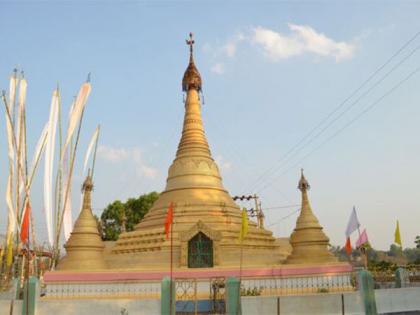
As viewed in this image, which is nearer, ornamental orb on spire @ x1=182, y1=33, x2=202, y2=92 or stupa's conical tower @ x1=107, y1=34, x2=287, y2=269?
stupa's conical tower @ x1=107, y1=34, x2=287, y2=269

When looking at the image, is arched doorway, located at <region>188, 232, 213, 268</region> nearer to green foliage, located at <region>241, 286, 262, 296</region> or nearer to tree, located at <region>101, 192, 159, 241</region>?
green foliage, located at <region>241, 286, 262, 296</region>

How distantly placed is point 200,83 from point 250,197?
18.3 meters

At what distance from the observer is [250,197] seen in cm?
5116

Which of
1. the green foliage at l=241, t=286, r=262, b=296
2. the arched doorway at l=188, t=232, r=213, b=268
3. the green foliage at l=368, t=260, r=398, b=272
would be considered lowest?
the green foliage at l=241, t=286, r=262, b=296

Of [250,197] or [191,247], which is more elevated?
[250,197]

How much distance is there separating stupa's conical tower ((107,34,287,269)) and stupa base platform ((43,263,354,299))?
244cm

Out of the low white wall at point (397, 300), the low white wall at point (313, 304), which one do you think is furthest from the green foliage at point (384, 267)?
the low white wall at point (313, 304)

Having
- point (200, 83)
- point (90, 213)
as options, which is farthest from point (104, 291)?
point (200, 83)

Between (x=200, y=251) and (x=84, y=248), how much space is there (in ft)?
25.7

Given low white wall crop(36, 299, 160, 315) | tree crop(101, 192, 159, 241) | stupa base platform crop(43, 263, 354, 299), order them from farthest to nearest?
tree crop(101, 192, 159, 241) → stupa base platform crop(43, 263, 354, 299) → low white wall crop(36, 299, 160, 315)

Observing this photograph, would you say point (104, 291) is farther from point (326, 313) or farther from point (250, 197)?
point (250, 197)

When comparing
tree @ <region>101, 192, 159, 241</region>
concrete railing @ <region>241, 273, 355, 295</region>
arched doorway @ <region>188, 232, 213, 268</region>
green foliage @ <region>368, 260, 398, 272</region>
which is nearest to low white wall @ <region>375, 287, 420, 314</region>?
concrete railing @ <region>241, 273, 355, 295</region>

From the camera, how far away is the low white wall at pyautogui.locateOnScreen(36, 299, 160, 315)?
17.4 m

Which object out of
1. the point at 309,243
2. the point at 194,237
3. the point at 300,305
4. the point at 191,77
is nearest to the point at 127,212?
A: the point at 191,77
